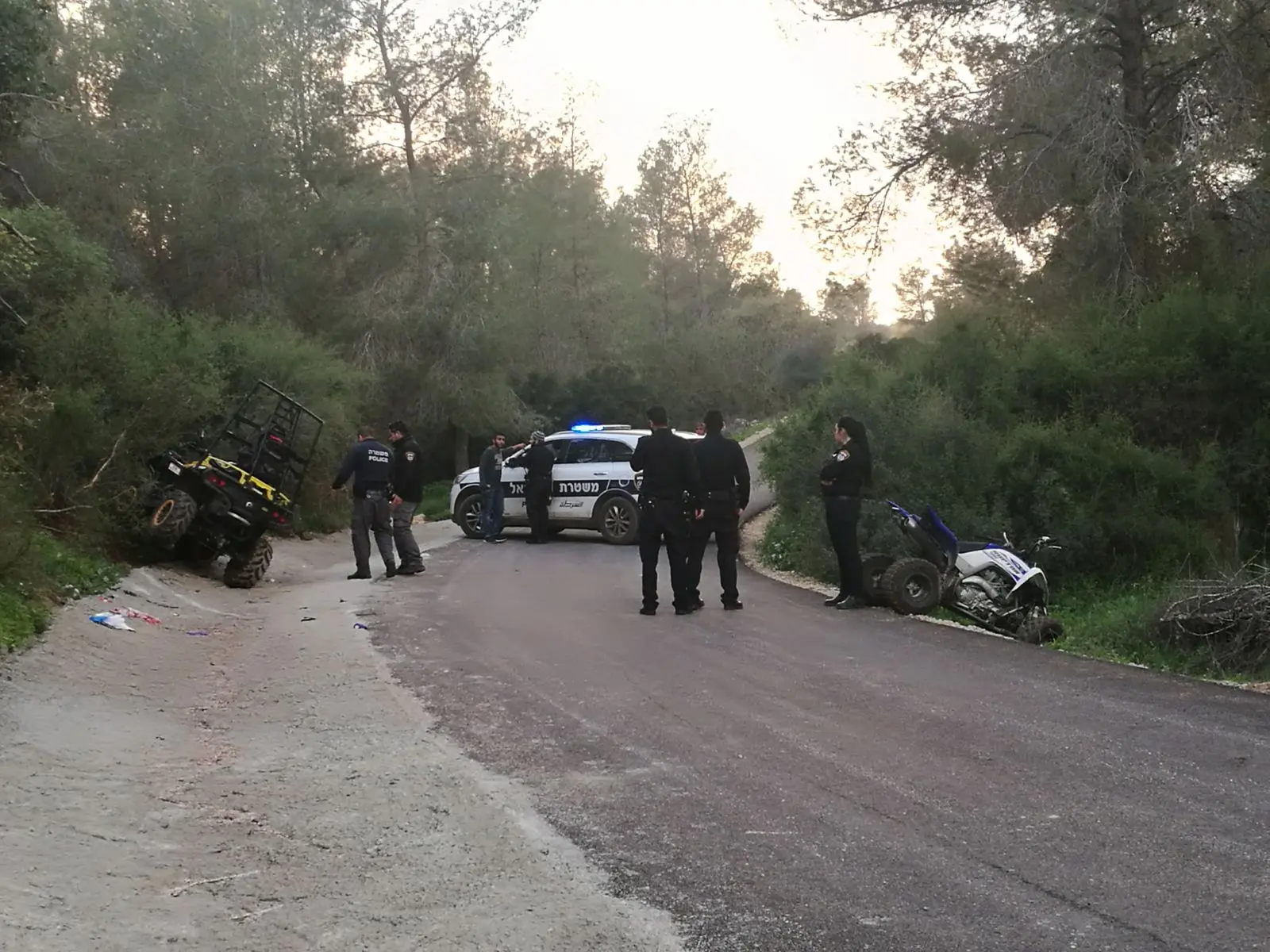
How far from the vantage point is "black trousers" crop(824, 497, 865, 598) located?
11.5m

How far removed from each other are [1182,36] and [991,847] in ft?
59.7

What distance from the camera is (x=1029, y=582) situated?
38.0 ft

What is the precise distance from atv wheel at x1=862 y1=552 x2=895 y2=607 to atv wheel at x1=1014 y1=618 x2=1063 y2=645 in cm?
148

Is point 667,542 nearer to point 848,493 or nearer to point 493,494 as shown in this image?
point 848,493

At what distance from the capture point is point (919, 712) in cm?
694

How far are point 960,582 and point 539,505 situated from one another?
31.0 ft

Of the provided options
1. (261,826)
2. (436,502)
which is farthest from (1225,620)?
(436,502)

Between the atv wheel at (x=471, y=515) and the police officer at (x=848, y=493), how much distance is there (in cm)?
1056

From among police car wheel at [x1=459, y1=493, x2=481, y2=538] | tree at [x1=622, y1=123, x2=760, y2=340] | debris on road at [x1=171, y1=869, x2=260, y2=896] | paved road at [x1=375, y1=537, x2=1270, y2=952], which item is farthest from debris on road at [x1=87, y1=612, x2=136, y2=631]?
tree at [x1=622, y1=123, x2=760, y2=340]

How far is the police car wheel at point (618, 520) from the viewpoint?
19.6m

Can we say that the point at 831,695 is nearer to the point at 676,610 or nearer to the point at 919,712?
the point at 919,712

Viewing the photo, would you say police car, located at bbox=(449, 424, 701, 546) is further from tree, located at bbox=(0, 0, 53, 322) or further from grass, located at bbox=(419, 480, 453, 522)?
tree, located at bbox=(0, 0, 53, 322)

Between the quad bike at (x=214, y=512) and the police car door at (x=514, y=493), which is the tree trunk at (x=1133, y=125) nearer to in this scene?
the police car door at (x=514, y=493)

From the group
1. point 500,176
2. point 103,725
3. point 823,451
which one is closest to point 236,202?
point 500,176
